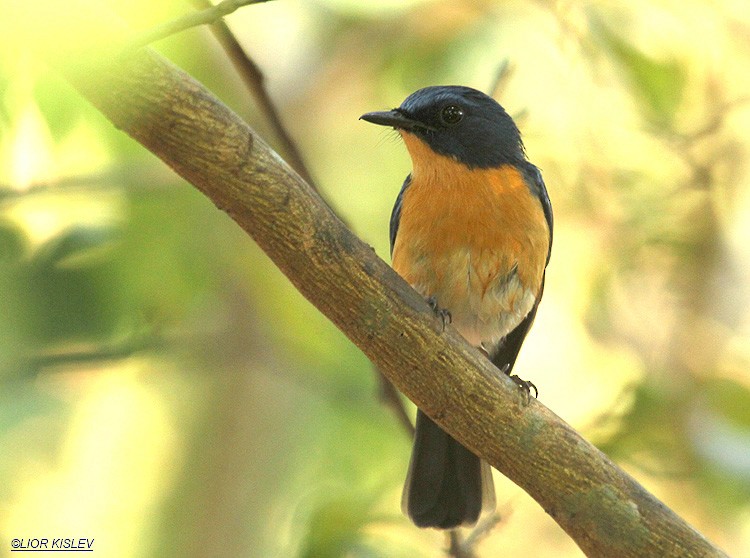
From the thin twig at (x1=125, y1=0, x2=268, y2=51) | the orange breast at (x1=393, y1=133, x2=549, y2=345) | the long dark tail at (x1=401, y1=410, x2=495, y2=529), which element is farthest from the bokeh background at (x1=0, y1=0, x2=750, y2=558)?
the thin twig at (x1=125, y1=0, x2=268, y2=51)

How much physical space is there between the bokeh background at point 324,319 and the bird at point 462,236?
0.17m

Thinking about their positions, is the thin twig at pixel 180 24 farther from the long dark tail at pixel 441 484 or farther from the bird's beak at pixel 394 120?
the long dark tail at pixel 441 484

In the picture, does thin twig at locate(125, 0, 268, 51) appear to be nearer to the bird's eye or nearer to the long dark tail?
the bird's eye

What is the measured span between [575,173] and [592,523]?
9.73 ft

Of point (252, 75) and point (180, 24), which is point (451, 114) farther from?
point (180, 24)

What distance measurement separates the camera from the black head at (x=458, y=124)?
4105 millimetres

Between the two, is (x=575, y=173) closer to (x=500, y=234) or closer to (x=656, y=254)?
(x=656, y=254)

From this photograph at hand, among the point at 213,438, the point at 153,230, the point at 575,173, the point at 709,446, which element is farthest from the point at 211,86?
the point at 709,446

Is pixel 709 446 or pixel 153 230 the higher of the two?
pixel 153 230

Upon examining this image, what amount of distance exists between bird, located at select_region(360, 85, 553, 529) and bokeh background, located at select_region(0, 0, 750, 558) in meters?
0.17

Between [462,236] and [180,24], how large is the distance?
2206 mm

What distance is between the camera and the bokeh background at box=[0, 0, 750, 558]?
3.52 m

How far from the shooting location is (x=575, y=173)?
5621 millimetres

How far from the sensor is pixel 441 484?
13.9ft
